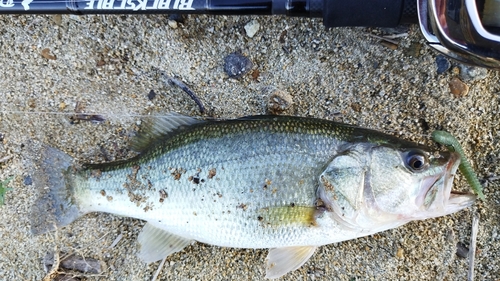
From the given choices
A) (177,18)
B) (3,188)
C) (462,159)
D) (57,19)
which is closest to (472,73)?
(462,159)

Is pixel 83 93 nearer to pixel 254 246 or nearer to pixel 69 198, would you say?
pixel 69 198

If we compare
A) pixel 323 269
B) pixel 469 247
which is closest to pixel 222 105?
pixel 323 269

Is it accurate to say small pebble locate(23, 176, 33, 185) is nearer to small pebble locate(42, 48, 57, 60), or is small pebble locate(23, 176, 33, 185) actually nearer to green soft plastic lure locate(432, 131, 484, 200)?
small pebble locate(42, 48, 57, 60)

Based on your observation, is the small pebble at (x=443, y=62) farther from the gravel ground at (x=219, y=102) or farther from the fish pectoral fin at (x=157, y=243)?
the fish pectoral fin at (x=157, y=243)

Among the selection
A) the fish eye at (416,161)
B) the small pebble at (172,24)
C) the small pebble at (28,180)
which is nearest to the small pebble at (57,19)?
the small pebble at (172,24)

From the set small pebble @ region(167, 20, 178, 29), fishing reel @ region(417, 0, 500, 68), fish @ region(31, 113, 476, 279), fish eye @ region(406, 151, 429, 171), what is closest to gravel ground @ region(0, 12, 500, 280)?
small pebble @ region(167, 20, 178, 29)

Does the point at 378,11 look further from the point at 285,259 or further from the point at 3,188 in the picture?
the point at 3,188
